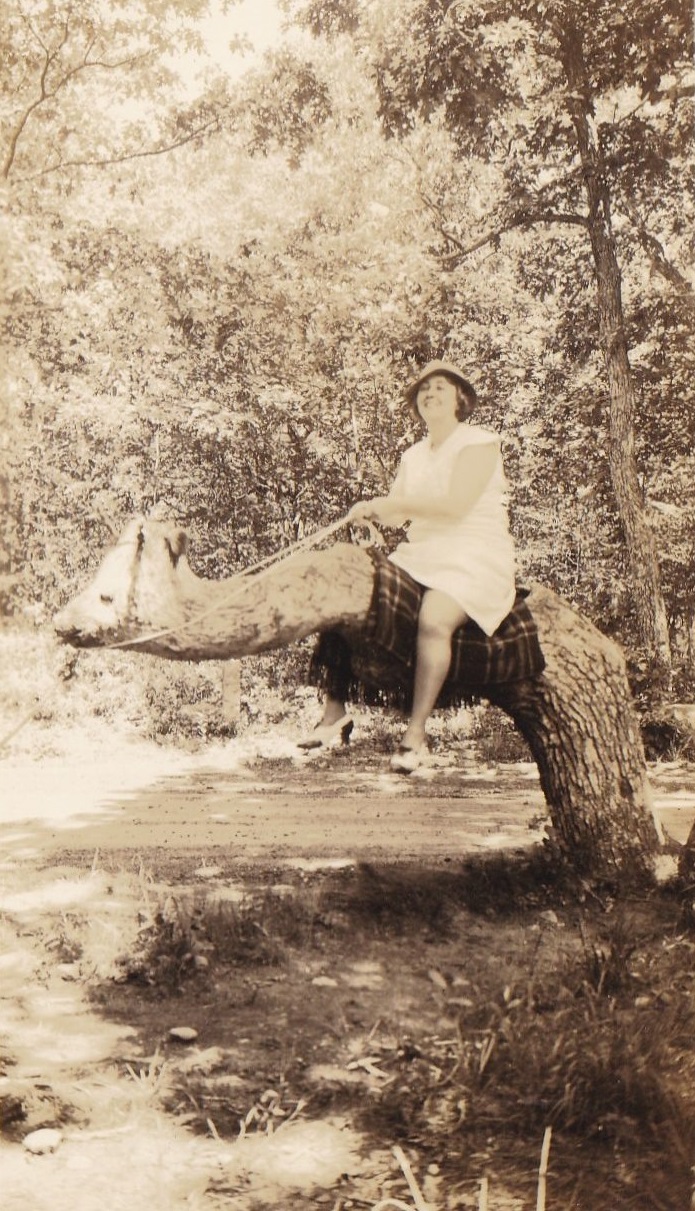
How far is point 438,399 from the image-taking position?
11.3 ft

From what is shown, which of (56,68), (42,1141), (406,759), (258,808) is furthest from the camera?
(258,808)

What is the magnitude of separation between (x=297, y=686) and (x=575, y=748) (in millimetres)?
1165

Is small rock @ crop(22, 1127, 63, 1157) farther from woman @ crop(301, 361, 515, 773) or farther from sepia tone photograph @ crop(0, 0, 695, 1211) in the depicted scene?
woman @ crop(301, 361, 515, 773)

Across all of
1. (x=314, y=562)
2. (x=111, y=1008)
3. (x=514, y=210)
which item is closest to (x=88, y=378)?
(x=314, y=562)

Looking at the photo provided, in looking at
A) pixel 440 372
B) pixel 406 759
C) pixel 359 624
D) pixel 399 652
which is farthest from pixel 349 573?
pixel 440 372

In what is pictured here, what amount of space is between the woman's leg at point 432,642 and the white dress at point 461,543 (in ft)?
0.11

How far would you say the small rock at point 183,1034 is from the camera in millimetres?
3131

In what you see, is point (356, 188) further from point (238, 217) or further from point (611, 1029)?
point (611, 1029)

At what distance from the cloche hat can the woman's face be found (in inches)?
0.6

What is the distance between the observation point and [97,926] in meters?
3.60

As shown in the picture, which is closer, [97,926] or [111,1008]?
[111,1008]

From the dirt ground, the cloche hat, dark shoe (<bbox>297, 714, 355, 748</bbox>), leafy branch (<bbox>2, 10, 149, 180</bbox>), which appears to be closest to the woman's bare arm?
the cloche hat

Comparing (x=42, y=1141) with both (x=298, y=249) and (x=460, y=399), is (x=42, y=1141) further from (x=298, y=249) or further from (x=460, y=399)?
(x=298, y=249)

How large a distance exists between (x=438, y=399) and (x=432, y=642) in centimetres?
83
